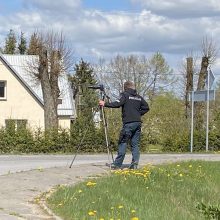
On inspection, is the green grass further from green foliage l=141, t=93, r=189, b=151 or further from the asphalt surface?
green foliage l=141, t=93, r=189, b=151

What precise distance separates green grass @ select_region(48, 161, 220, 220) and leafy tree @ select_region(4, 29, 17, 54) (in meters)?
68.5

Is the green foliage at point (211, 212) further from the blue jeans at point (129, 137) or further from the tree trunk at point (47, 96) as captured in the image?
the tree trunk at point (47, 96)

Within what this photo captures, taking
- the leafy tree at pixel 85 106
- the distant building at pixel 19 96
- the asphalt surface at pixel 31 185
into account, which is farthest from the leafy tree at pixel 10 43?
the asphalt surface at pixel 31 185

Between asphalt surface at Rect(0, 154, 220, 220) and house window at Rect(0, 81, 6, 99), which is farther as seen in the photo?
house window at Rect(0, 81, 6, 99)

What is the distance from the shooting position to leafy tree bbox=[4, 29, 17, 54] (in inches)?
3152

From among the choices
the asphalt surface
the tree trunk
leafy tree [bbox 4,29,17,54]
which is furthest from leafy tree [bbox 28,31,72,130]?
leafy tree [bbox 4,29,17,54]

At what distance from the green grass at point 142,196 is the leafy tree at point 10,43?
68525 millimetres

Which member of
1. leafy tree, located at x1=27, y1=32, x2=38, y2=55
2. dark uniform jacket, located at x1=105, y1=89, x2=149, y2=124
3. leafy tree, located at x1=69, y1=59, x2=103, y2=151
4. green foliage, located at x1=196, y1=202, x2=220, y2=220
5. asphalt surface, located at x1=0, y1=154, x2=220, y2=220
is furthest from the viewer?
leafy tree, located at x1=27, y1=32, x2=38, y2=55

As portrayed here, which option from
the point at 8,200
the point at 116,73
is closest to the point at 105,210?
the point at 8,200

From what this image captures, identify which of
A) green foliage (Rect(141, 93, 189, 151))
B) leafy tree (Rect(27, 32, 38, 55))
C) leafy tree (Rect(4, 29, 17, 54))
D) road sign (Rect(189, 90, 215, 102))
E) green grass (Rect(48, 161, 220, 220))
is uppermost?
leafy tree (Rect(4, 29, 17, 54))

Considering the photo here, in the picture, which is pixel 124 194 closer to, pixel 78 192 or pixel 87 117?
pixel 78 192

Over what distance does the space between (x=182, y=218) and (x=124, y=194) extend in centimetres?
154

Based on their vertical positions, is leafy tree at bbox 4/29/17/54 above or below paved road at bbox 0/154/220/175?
above

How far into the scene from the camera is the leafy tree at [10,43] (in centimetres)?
8006
